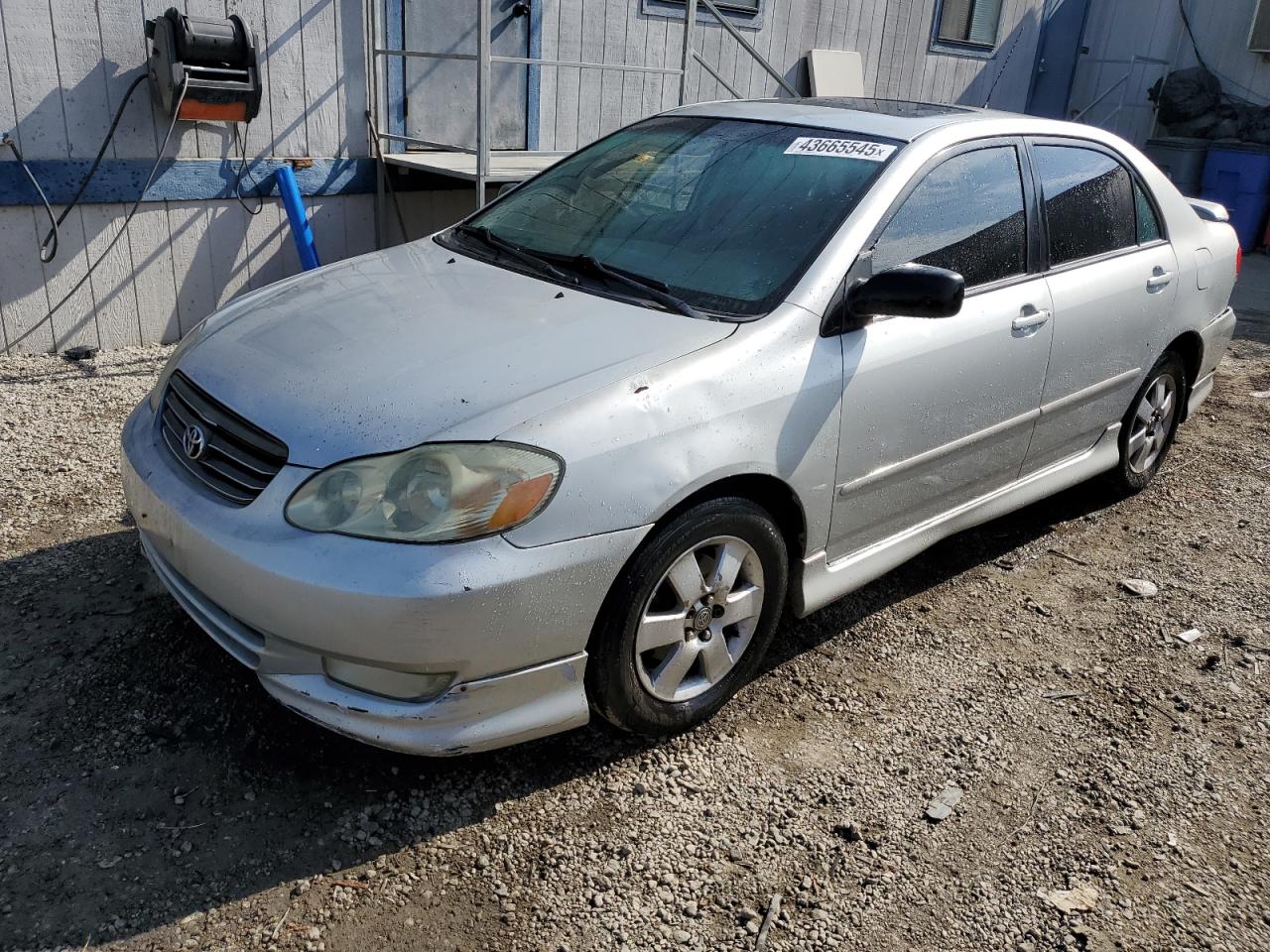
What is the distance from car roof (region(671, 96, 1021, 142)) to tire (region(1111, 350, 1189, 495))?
136 cm

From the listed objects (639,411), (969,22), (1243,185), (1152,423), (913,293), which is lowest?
(1243,185)

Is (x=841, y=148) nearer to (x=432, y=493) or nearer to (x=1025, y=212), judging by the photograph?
(x=1025, y=212)

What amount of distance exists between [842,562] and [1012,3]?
1031 cm

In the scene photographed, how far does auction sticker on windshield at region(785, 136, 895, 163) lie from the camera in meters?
3.30

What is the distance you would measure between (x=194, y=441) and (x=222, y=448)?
4.8 inches

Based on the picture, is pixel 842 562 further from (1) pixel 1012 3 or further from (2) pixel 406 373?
(1) pixel 1012 3

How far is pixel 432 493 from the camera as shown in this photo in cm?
240

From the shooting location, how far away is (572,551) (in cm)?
245

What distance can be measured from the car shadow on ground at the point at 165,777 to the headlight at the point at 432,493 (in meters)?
0.74

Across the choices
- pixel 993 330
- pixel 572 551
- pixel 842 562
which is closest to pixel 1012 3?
pixel 993 330

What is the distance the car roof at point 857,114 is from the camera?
3461mm

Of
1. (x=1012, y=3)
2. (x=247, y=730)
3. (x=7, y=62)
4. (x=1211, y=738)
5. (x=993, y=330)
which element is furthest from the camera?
(x=1012, y=3)

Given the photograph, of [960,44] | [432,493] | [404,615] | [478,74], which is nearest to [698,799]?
[404,615]

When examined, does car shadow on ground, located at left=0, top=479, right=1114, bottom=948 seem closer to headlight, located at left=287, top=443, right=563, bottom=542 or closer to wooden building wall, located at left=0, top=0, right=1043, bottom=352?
headlight, located at left=287, top=443, right=563, bottom=542
